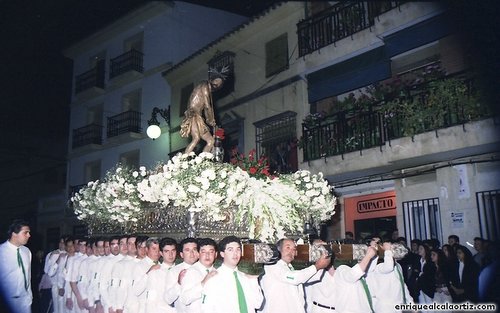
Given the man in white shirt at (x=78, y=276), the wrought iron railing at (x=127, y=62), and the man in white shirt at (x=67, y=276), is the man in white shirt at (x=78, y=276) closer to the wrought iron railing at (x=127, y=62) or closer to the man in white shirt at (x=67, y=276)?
the man in white shirt at (x=67, y=276)

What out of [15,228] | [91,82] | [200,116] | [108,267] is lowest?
[108,267]

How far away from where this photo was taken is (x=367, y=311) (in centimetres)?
560

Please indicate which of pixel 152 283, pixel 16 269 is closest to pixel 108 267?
pixel 16 269

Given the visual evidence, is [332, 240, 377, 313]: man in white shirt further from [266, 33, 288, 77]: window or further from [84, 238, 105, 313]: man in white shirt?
[266, 33, 288, 77]: window

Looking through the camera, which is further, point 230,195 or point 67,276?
point 67,276

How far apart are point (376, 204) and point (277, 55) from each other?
596 cm

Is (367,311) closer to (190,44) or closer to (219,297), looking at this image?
(219,297)

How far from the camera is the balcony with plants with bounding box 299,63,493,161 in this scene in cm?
934

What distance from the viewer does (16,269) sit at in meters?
5.91

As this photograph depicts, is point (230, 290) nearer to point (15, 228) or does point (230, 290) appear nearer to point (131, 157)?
point (15, 228)

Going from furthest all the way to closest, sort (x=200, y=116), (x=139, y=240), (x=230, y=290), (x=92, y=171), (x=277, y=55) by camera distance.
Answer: (x=92, y=171)
(x=277, y=55)
(x=200, y=116)
(x=139, y=240)
(x=230, y=290)

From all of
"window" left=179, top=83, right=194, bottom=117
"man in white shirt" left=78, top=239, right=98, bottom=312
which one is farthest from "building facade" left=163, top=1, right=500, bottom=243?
"man in white shirt" left=78, top=239, right=98, bottom=312

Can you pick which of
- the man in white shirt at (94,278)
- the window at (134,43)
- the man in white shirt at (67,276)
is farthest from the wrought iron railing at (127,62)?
the man in white shirt at (94,278)

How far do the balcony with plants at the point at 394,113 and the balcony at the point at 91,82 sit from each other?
46.1ft
